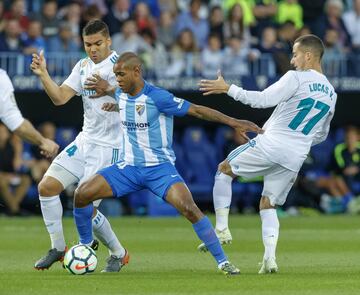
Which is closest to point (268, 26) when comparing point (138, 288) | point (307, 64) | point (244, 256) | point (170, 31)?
point (170, 31)

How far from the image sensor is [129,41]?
23547 mm

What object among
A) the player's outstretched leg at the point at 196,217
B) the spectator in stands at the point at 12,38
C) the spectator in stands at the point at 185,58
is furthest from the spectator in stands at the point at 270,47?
the player's outstretched leg at the point at 196,217

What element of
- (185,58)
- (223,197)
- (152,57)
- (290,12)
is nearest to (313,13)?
(290,12)

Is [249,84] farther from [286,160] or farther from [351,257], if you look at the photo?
[286,160]

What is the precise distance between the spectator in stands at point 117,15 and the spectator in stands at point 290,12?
313cm

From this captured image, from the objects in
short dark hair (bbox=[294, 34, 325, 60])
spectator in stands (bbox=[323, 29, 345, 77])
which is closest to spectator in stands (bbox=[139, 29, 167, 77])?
spectator in stands (bbox=[323, 29, 345, 77])

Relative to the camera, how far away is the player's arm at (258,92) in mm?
12047

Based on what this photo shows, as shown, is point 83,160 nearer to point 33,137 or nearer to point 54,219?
point 54,219

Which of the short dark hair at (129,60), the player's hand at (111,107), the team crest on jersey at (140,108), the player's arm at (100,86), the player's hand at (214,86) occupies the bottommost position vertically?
the player's hand at (111,107)

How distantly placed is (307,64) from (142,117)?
5.95ft

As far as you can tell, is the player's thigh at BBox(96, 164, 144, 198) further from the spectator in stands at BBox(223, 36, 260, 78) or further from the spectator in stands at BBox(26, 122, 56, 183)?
the spectator in stands at BBox(223, 36, 260, 78)

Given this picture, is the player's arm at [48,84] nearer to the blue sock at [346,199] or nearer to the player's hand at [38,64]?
the player's hand at [38,64]

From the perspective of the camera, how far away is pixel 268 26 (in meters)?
25.0

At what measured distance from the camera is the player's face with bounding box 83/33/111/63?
42.4ft
